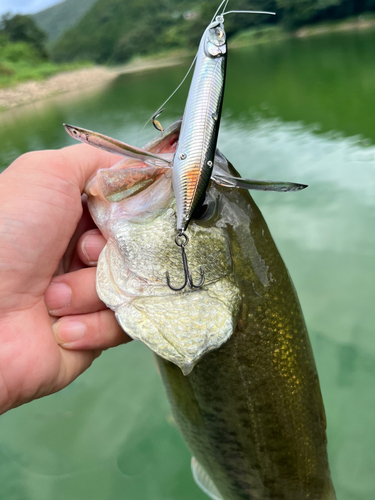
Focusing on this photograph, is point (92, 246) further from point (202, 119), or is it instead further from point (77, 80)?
point (77, 80)

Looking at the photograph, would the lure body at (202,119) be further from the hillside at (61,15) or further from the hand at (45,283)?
the hillside at (61,15)

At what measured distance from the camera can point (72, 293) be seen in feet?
4.66

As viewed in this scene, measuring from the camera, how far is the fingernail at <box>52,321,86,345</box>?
1424 millimetres

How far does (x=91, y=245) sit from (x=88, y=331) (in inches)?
14.5

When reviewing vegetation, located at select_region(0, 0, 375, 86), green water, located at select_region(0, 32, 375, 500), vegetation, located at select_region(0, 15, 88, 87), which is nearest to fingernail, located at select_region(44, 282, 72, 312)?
green water, located at select_region(0, 32, 375, 500)

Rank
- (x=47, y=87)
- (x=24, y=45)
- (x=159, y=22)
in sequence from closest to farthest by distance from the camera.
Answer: (x=47, y=87), (x=24, y=45), (x=159, y=22)

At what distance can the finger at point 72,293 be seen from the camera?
4.64 ft

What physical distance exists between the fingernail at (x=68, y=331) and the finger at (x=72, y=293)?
0.06 m

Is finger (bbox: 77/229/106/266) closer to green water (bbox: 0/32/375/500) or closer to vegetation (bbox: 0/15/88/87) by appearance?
green water (bbox: 0/32/375/500)

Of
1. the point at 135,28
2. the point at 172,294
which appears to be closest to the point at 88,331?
the point at 172,294

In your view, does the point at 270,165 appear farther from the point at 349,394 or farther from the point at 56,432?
the point at 56,432

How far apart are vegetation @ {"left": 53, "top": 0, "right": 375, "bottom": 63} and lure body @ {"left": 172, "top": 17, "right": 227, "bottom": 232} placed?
13.5 metres

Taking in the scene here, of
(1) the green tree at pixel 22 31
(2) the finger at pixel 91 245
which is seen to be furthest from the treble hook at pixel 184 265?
(1) the green tree at pixel 22 31

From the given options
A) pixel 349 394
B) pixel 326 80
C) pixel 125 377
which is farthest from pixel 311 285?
pixel 326 80
